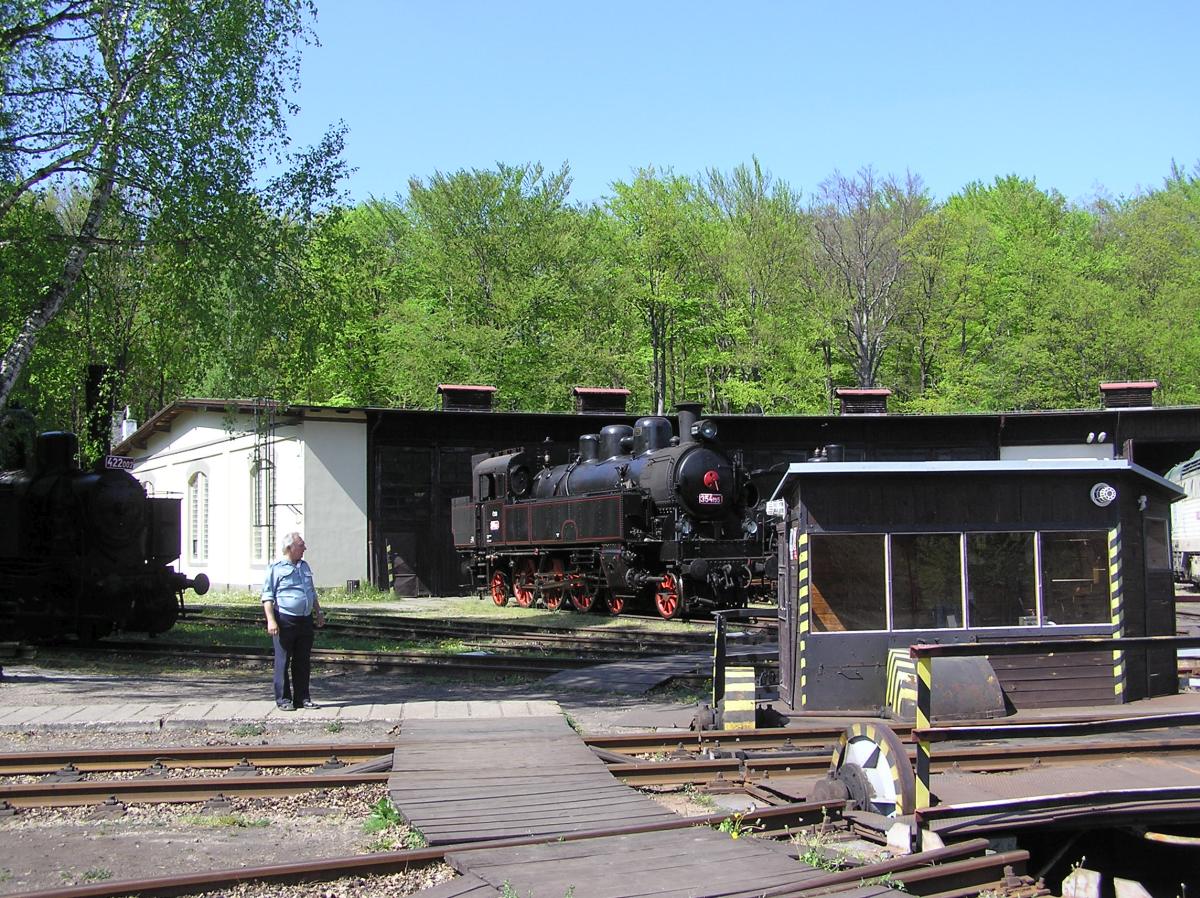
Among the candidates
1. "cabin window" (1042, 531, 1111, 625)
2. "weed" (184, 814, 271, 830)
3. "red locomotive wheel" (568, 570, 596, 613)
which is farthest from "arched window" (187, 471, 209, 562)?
"weed" (184, 814, 271, 830)

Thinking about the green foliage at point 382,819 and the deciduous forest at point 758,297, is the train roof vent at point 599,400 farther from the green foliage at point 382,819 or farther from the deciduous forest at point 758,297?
the green foliage at point 382,819

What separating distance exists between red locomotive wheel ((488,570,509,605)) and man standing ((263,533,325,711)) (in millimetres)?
16634

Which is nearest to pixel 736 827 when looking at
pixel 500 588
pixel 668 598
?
pixel 668 598

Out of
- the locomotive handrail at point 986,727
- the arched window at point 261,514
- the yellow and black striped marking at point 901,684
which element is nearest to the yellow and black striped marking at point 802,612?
the yellow and black striped marking at point 901,684

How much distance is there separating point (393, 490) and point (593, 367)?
15.3 metres

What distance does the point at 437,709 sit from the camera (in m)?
10.6

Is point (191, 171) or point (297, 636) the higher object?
point (191, 171)

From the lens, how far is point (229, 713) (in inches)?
416

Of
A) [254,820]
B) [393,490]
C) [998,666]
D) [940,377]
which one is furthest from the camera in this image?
[940,377]

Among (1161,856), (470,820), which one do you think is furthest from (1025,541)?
(470,820)

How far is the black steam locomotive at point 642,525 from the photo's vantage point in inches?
816

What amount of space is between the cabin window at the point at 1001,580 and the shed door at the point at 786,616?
1634 mm

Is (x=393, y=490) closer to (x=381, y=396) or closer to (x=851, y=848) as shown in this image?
(x=381, y=396)

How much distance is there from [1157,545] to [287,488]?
22962 millimetres
